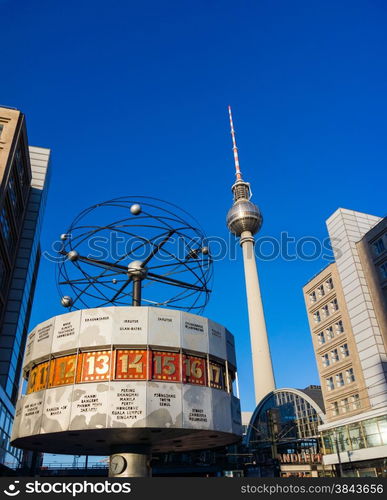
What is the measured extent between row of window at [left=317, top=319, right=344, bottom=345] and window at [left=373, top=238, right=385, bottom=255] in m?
10.3

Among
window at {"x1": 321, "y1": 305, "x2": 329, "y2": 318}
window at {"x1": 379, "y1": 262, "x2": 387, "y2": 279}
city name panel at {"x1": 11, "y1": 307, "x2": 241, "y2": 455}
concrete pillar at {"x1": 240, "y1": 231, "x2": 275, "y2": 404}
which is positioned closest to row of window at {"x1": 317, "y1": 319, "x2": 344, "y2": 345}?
window at {"x1": 321, "y1": 305, "x2": 329, "y2": 318}

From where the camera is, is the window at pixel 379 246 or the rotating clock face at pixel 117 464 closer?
the rotating clock face at pixel 117 464

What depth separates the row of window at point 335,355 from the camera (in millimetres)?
51188

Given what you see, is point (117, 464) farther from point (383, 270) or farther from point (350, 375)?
point (383, 270)

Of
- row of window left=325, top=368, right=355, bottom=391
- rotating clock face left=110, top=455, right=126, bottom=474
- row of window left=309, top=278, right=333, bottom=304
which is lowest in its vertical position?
rotating clock face left=110, top=455, right=126, bottom=474

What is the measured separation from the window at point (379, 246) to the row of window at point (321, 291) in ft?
28.1

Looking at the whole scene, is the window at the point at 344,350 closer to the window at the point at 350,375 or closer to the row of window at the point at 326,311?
the window at the point at 350,375

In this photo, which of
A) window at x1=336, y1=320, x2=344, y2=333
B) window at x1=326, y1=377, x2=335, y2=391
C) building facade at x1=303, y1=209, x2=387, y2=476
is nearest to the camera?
building facade at x1=303, y1=209, x2=387, y2=476

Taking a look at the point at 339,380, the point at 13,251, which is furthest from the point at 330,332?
the point at 13,251

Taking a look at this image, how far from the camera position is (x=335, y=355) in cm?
5316

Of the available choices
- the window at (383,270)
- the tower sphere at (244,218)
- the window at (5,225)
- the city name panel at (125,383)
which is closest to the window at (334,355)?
the window at (383,270)

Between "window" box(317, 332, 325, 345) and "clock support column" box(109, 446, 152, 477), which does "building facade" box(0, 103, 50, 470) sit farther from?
"window" box(317, 332, 325, 345)

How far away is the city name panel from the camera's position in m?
14.6

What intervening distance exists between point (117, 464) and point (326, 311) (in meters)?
46.2
